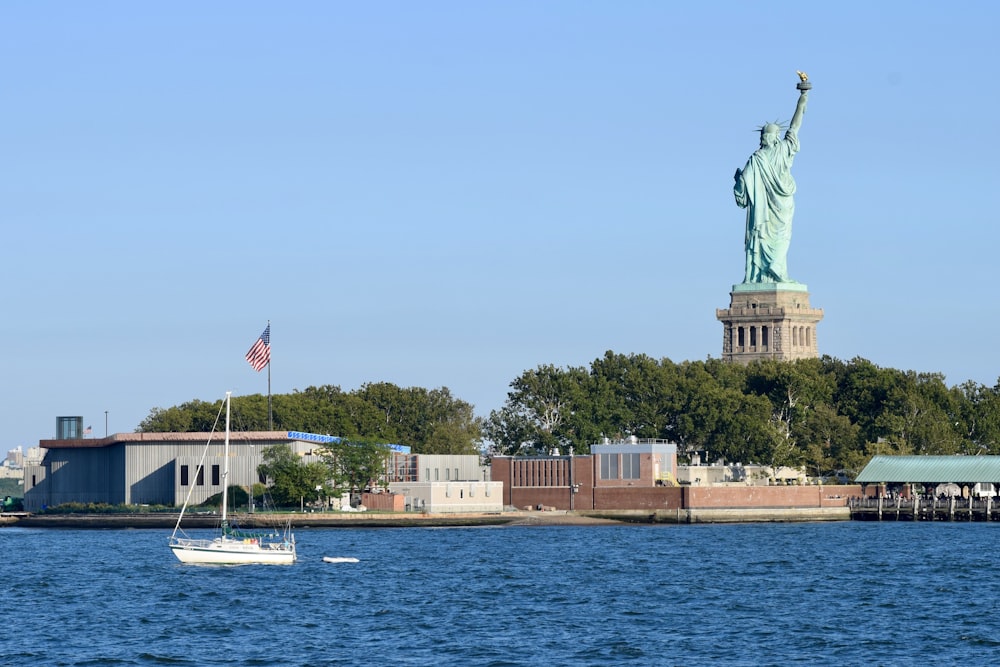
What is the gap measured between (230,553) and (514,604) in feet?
71.8

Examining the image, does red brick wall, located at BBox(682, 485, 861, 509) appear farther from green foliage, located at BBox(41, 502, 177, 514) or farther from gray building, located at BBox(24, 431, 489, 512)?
green foliage, located at BBox(41, 502, 177, 514)

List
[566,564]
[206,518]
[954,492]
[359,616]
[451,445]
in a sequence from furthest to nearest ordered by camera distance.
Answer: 1. [451,445]
2. [954,492]
3. [206,518]
4. [566,564]
5. [359,616]

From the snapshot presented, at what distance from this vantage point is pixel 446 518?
145750 millimetres

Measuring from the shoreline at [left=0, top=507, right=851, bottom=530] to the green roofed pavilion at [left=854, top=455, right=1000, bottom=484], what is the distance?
18.6 feet

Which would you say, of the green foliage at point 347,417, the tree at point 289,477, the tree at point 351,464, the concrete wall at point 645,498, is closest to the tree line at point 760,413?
the green foliage at point 347,417

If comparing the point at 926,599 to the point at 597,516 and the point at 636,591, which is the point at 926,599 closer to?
the point at 636,591

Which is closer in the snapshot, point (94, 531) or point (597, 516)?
point (94, 531)

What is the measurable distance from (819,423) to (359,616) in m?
109

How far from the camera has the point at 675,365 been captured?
625ft

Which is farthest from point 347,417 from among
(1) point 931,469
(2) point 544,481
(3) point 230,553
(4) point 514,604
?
→ (4) point 514,604

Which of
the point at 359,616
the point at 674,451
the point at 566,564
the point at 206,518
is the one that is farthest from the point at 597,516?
the point at 359,616

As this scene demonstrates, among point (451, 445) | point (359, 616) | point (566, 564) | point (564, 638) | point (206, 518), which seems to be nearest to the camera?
point (564, 638)

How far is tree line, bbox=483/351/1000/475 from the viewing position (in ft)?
579

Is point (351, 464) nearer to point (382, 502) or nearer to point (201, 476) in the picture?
point (382, 502)
